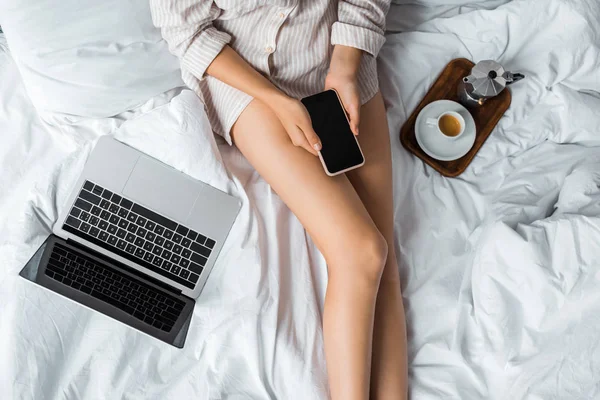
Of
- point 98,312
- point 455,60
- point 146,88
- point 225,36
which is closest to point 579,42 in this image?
point 455,60

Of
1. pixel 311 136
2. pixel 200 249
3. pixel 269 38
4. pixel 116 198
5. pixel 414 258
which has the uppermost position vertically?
pixel 269 38

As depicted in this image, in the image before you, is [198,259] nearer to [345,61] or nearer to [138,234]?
[138,234]

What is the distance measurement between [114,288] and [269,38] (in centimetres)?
57

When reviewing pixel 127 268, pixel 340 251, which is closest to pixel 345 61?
pixel 340 251

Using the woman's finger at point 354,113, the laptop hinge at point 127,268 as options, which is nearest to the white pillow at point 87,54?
the laptop hinge at point 127,268

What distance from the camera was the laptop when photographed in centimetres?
97

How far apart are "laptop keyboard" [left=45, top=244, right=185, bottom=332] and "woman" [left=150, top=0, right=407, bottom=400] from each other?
0.30 meters

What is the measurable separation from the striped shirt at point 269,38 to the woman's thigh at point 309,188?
72 mm

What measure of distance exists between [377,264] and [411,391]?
0.87 ft

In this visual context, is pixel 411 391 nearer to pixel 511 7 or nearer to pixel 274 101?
pixel 274 101

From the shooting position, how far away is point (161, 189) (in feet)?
3.43

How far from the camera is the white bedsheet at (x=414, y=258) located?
0.97 m

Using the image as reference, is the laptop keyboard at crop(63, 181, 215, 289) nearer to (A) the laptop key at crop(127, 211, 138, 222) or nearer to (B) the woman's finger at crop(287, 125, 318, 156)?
(A) the laptop key at crop(127, 211, 138, 222)

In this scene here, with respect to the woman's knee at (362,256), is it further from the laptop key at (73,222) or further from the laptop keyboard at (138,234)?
the laptop key at (73,222)
